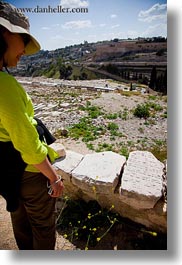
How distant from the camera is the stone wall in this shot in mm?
→ 1926

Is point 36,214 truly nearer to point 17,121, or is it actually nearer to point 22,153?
point 22,153

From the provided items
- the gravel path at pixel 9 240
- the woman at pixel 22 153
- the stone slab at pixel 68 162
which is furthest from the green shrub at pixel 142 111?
the woman at pixel 22 153

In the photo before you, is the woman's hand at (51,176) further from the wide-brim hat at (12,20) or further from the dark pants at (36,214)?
the wide-brim hat at (12,20)

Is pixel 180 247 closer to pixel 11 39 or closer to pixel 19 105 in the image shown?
pixel 19 105

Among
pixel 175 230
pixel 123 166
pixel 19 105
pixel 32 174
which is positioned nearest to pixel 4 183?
pixel 32 174

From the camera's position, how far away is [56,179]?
1323 millimetres

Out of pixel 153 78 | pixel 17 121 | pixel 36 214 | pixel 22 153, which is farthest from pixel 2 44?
pixel 153 78

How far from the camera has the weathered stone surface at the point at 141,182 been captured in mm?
1904

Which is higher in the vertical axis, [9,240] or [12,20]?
[12,20]

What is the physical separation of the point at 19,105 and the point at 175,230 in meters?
1.38

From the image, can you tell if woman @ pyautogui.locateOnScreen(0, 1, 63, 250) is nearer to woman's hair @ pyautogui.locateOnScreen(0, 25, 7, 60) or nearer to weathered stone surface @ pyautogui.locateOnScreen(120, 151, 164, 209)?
woman's hair @ pyautogui.locateOnScreen(0, 25, 7, 60)

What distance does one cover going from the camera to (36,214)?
1434 mm

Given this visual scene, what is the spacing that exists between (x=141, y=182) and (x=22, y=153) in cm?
102

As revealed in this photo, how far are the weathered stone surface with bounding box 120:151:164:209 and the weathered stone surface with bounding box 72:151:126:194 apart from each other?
70 mm
